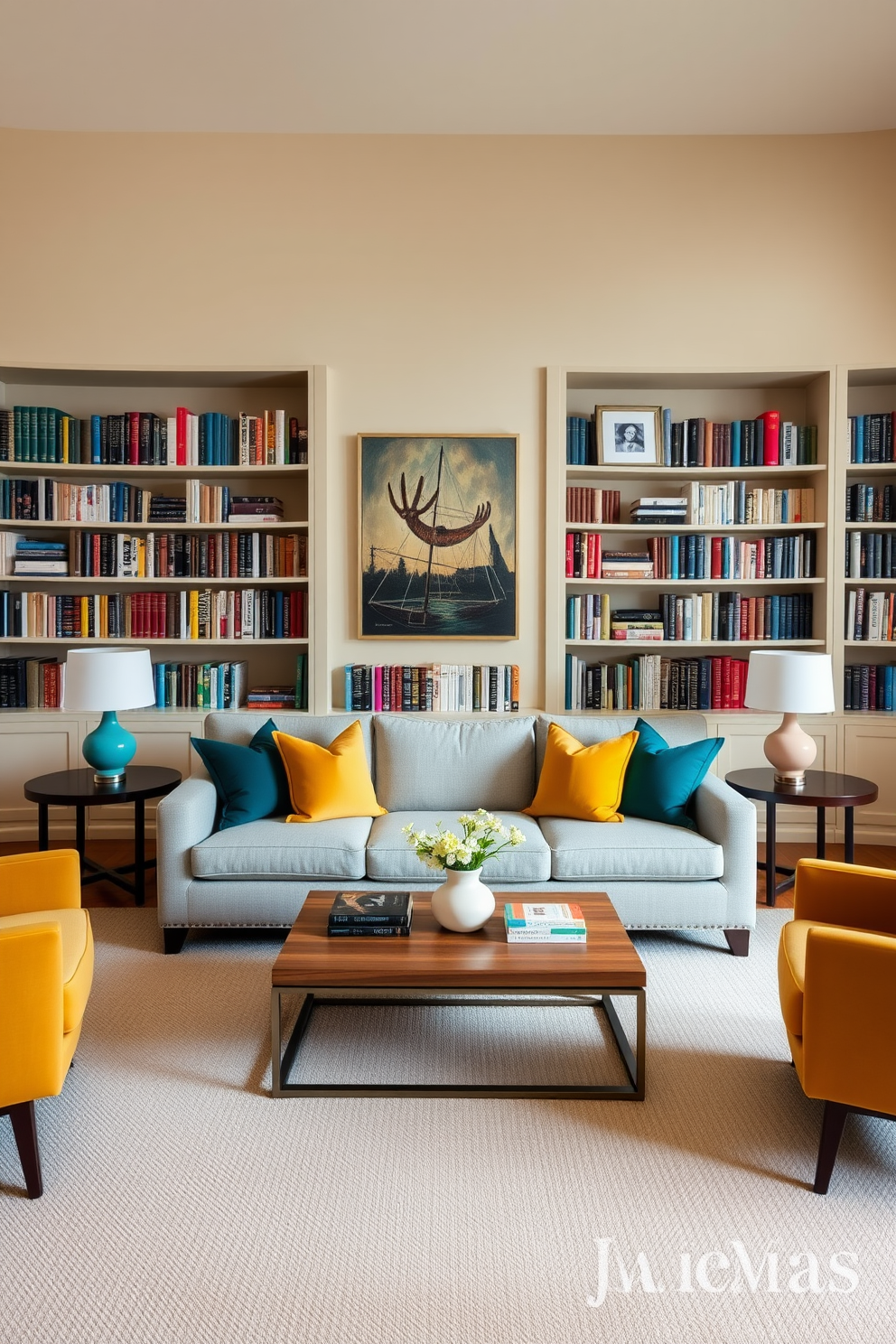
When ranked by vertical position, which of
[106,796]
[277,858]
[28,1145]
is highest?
[106,796]

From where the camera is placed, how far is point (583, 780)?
355 centimetres

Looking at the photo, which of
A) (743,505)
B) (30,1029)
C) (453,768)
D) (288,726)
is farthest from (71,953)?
(743,505)

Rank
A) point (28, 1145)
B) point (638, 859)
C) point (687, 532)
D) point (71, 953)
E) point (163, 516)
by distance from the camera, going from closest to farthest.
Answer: point (28, 1145)
point (71, 953)
point (638, 859)
point (163, 516)
point (687, 532)

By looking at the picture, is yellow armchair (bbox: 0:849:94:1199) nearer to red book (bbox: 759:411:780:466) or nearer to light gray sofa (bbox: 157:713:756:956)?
light gray sofa (bbox: 157:713:756:956)

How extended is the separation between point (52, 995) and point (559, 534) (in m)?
3.38

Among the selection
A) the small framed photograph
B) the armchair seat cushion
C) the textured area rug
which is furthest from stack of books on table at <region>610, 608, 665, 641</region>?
the armchair seat cushion

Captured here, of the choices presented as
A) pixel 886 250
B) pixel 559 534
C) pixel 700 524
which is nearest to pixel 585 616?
pixel 559 534

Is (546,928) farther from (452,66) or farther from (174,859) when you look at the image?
(452,66)

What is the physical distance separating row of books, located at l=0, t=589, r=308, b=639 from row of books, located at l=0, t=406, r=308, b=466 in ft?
2.32

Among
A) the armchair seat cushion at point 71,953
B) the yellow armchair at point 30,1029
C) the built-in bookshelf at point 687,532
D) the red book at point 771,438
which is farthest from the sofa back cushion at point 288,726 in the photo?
the red book at point 771,438

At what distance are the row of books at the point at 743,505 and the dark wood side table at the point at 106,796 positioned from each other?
2.99 metres

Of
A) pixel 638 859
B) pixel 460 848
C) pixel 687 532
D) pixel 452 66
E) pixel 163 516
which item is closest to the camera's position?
pixel 460 848

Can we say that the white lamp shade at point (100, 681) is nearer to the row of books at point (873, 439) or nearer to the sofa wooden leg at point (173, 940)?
the sofa wooden leg at point (173, 940)

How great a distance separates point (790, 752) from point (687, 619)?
1210 mm
